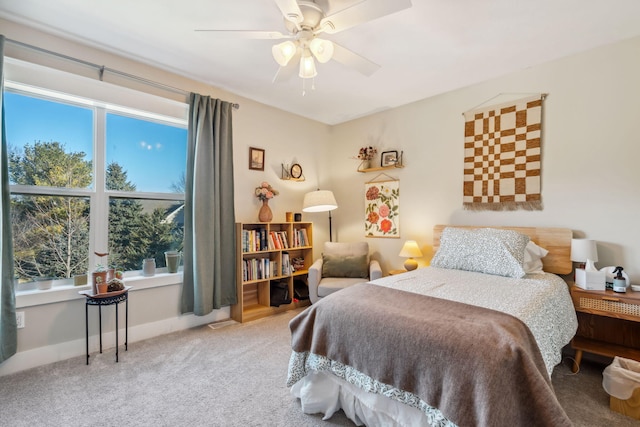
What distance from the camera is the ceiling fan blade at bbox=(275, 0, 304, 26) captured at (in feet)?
4.98

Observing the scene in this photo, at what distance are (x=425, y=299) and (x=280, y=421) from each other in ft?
3.61

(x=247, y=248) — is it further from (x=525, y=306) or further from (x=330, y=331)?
(x=525, y=306)

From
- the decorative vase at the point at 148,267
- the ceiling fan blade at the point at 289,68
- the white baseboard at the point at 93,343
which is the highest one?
the ceiling fan blade at the point at 289,68

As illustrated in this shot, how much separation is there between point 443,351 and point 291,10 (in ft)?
6.12

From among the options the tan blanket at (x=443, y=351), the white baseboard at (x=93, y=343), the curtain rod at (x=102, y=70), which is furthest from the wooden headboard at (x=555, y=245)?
the curtain rod at (x=102, y=70)

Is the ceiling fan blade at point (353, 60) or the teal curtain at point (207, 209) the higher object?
the ceiling fan blade at point (353, 60)

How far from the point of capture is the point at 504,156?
2.88 meters

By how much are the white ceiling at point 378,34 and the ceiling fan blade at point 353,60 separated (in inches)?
11.0

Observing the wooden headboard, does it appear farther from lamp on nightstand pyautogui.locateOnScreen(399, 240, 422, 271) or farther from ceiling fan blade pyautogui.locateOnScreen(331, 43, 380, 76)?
ceiling fan blade pyautogui.locateOnScreen(331, 43, 380, 76)

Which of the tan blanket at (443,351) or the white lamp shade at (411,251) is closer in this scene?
the tan blanket at (443,351)

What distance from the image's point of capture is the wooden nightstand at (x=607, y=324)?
1986mm

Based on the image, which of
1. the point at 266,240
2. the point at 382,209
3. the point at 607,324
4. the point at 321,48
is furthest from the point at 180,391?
the point at 607,324

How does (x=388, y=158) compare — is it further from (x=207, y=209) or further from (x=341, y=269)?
(x=207, y=209)

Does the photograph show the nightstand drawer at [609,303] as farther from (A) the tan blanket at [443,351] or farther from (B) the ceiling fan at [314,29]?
(B) the ceiling fan at [314,29]
